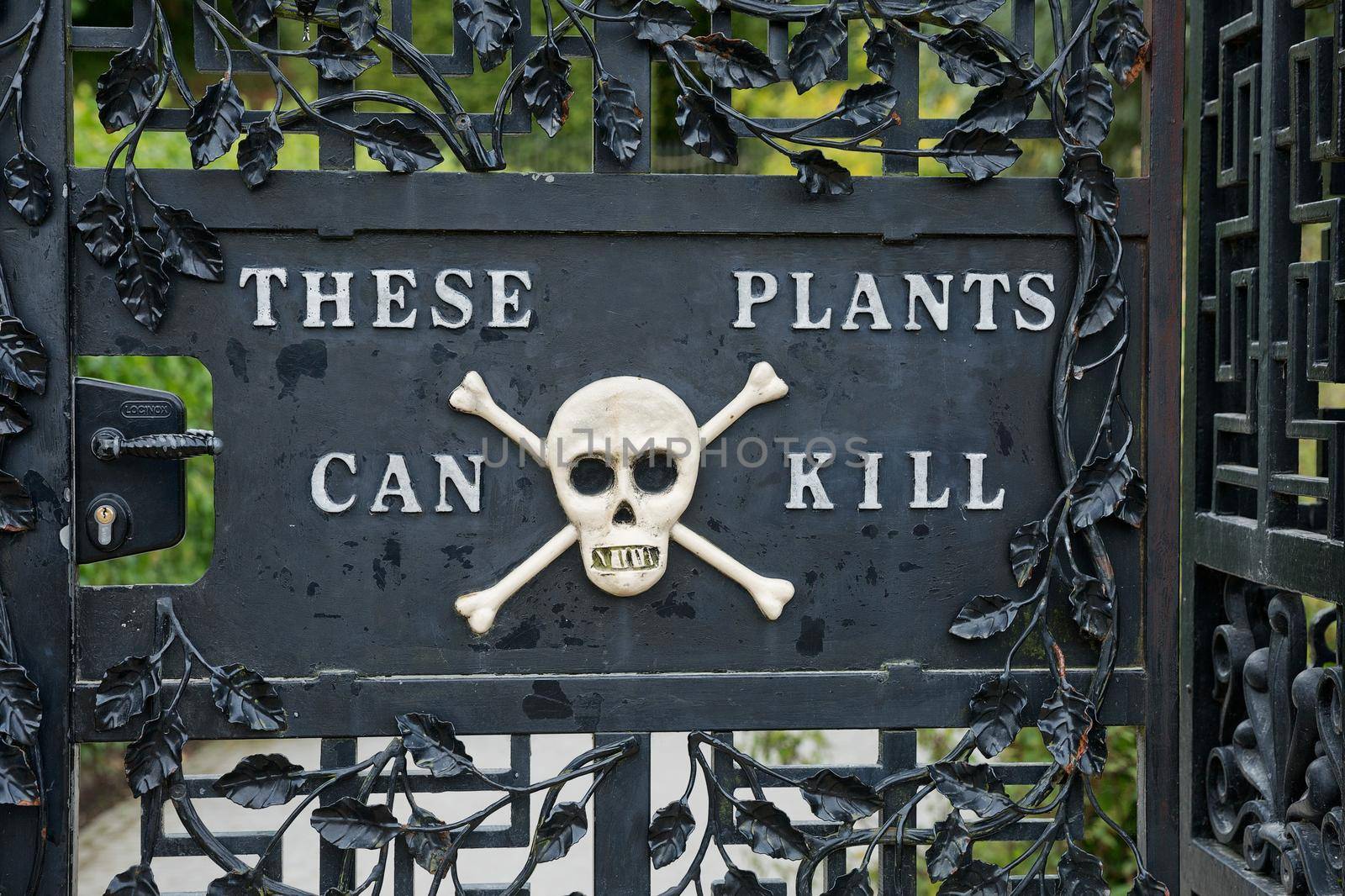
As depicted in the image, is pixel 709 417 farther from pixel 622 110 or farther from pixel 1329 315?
pixel 1329 315

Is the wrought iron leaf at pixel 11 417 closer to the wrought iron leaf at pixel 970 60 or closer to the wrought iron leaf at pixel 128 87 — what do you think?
the wrought iron leaf at pixel 128 87

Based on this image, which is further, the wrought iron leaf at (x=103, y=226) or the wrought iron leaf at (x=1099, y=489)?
the wrought iron leaf at (x=1099, y=489)

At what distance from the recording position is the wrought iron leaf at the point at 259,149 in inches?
80.4

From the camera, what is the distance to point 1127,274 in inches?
86.0

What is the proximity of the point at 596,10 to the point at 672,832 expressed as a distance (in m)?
1.47

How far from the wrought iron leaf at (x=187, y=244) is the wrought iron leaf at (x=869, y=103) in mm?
1124

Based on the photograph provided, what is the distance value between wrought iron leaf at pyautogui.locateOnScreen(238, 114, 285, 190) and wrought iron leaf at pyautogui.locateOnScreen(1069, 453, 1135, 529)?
1525 millimetres

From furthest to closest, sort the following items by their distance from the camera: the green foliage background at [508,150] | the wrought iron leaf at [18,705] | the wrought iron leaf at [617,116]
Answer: the green foliage background at [508,150] < the wrought iron leaf at [617,116] < the wrought iron leaf at [18,705]

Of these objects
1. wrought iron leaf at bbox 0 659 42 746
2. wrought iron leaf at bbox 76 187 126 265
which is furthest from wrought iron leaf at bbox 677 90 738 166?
wrought iron leaf at bbox 0 659 42 746

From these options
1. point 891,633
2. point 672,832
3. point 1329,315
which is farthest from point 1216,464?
point 672,832

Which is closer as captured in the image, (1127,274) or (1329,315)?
(1329,315)

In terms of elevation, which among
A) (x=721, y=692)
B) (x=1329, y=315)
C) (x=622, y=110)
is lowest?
(x=721, y=692)

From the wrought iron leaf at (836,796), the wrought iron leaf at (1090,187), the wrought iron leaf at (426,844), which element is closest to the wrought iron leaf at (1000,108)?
the wrought iron leaf at (1090,187)

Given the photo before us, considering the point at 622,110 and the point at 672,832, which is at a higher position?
the point at 622,110
